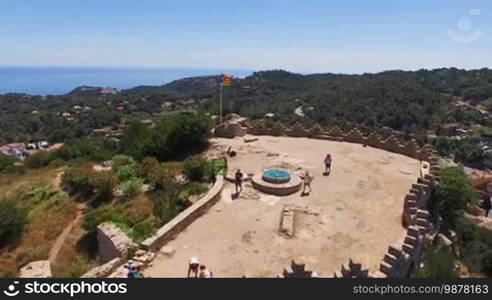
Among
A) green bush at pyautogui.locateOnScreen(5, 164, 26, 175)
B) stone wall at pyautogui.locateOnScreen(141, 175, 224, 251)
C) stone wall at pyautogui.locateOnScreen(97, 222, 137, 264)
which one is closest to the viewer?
stone wall at pyautogui.locateOnScreen(141, 175, 224, 251)

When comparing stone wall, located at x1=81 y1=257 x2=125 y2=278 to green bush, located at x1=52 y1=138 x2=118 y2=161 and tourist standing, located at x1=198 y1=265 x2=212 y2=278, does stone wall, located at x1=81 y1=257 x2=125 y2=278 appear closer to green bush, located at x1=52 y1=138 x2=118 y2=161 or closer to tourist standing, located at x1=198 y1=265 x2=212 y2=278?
tourist standing, located at x1=198 y1=265 x2=212 y2=278

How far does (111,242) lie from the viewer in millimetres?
12852

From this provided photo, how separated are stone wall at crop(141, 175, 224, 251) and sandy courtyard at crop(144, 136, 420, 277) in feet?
0.73

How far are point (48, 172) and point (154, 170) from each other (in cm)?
1163

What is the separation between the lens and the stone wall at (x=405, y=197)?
34.5ft

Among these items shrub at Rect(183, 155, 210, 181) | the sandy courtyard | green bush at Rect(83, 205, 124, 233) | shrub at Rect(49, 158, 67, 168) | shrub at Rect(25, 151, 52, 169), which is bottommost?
shrub at Rect(25, 151, 52, 169)

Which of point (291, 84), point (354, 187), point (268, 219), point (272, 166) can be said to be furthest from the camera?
point (291, 84)

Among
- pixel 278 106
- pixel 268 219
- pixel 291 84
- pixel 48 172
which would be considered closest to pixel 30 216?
pixel 48 172

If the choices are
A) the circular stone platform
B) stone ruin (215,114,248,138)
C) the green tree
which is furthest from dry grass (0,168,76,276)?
the green tree

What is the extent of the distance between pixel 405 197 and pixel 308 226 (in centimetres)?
406

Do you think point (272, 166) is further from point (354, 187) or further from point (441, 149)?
point (441, 149)

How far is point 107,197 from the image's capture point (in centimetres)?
1812

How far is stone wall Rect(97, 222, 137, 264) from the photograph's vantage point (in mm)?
12086

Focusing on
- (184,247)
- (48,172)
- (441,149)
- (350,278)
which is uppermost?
(350,278)
